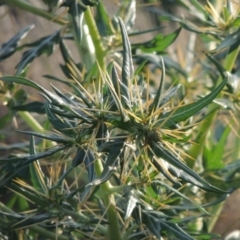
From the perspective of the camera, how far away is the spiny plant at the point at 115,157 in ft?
2.50

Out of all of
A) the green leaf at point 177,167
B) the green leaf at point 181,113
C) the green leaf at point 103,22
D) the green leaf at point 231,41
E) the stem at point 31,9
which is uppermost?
Answer: the stem at point 31,9

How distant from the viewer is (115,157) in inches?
30.3

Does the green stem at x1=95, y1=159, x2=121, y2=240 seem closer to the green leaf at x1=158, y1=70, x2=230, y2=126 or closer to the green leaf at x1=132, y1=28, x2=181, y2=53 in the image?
the green leaf at x1=158, y1=70, x2=230, y2=126

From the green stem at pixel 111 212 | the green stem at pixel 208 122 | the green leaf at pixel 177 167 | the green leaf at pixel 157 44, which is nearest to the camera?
the green leaf at pixel 177 167

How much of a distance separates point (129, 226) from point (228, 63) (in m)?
0.32

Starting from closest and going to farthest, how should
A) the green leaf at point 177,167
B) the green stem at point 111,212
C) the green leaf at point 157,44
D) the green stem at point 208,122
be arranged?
the green leaf at point 177,167 → the green stem at point 111,212 → the green stem at point 208,122 → the green leaf at point 157,44

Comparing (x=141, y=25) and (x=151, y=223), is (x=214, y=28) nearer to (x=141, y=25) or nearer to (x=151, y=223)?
(x=151, y=223)

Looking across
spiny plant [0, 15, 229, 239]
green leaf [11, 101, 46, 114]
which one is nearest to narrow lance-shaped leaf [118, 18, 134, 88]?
spiny plant [0, 15, 229, 239]

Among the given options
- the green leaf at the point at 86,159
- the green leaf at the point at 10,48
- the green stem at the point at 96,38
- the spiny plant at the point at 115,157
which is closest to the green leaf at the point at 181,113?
the spiny plant at the point at 115,157

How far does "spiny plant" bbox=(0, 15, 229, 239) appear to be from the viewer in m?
0.76

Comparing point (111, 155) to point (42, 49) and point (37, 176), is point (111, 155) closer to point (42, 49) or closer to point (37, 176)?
point (37, 176)

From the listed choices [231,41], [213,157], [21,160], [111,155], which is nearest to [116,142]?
[111,155]

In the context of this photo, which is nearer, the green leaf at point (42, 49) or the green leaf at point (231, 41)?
the green leaf at point (231, 41)

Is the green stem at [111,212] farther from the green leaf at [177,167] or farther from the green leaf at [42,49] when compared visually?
the green leaf at [42,49]
